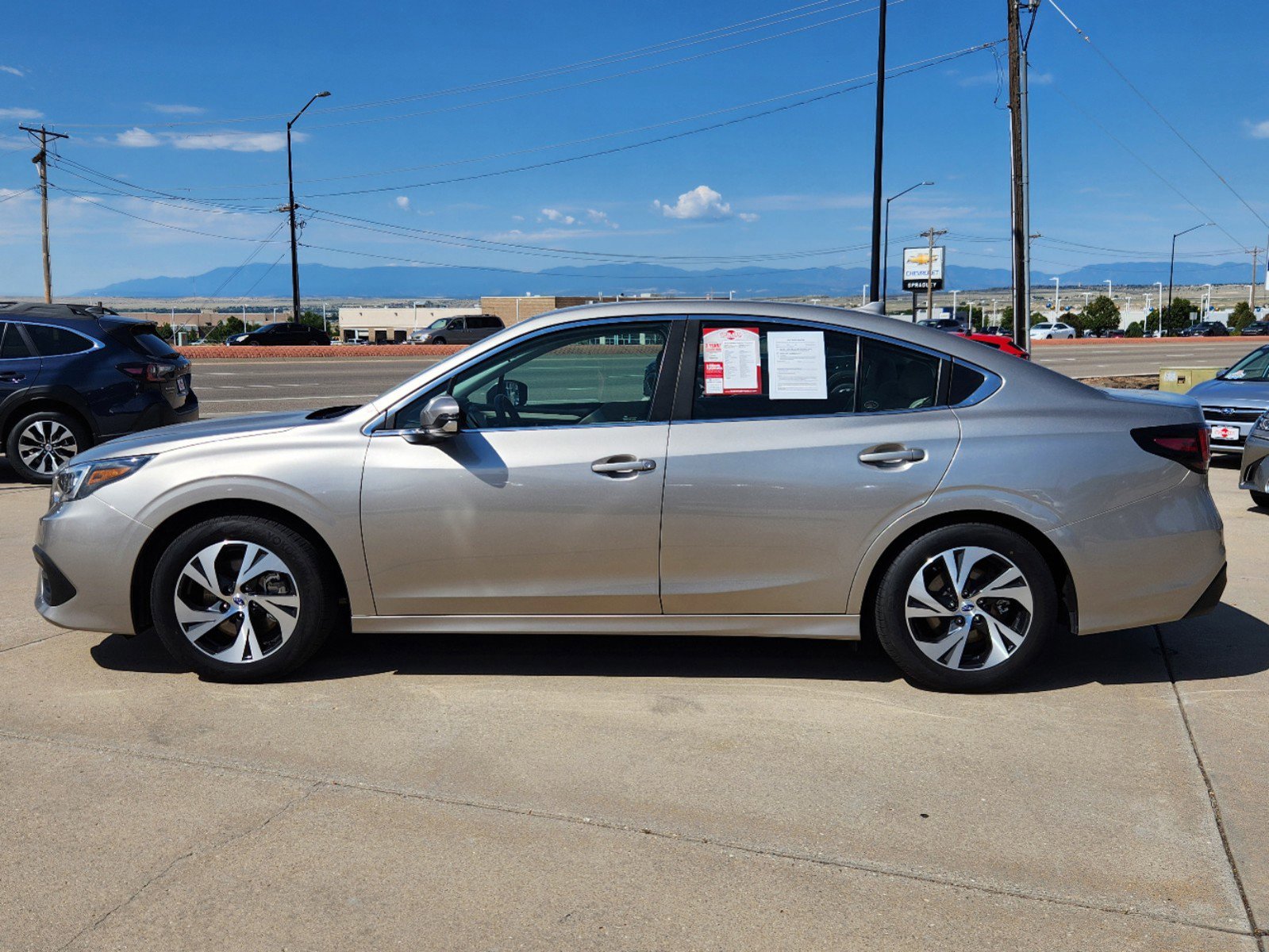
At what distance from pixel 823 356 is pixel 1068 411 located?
40.2 inches

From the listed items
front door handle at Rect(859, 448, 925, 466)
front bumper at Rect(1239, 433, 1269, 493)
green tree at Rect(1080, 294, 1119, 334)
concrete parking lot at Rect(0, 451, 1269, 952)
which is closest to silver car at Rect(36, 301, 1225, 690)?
front door handle at Rect(859, 448, 925, 466)

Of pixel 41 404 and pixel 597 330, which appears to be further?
pixel 41 404

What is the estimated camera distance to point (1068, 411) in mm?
4781

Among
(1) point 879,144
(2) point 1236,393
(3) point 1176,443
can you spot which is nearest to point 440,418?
(3) point 1176,443

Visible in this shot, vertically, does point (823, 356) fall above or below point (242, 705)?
above

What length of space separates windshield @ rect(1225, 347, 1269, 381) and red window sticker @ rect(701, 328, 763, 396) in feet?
32.3

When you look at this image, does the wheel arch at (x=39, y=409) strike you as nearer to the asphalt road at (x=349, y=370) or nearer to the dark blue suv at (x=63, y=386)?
the dark blue suv at (x=63, y=386)

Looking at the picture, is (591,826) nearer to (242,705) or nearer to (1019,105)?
(242,705)

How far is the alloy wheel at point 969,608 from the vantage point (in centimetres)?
468

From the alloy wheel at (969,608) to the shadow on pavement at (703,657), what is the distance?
311mm

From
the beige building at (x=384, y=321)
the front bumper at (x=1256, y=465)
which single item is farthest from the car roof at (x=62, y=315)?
the beige building at (x=384, y=321)

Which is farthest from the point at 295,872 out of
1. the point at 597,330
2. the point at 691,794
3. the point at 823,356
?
the point at 823,356

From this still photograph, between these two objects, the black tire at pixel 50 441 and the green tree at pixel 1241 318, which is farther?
the green tree at pixel 1241 318

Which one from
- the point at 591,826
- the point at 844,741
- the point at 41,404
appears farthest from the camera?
the point at 41,404
